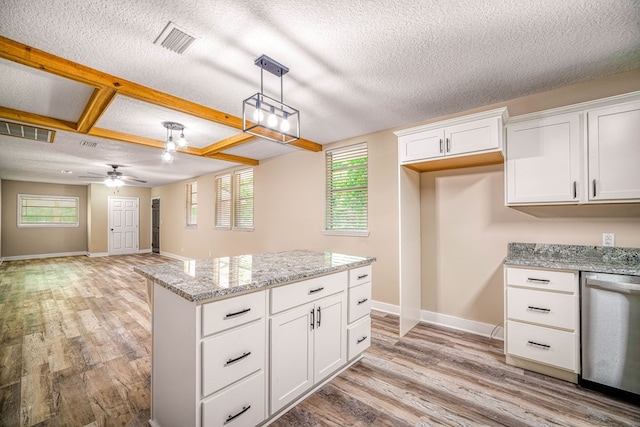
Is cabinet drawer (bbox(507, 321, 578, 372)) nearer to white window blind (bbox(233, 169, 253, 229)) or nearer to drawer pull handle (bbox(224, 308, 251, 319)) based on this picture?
drawer pull handle (bbox(224, 308, 251, 319))

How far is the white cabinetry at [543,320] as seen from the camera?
214cm

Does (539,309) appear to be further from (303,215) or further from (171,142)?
(171,142)

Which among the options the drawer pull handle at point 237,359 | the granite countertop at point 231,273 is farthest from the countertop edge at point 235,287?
the drawer pull handle at point 237,359

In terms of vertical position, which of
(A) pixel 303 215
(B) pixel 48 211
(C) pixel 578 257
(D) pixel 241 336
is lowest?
(D) pixel 241 336

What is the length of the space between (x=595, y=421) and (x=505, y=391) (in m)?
0.48

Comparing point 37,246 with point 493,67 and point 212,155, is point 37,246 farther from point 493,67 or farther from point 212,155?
point 493,67

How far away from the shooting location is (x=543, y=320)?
7.39 ft

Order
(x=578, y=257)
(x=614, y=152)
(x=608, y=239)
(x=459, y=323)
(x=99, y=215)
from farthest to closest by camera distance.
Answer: (x=99, y=215)
(x=459, y=323)
(x=578, y=257)
(x=608, y=239)
(x=614, y=152)

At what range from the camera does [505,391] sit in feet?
6.79

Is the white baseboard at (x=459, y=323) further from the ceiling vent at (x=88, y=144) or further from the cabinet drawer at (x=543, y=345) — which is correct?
the ceiling vent at (x=88, y=144)

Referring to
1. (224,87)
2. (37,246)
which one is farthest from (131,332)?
(37,246)

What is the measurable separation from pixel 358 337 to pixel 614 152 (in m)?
2.57

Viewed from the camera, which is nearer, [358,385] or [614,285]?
[614,285]

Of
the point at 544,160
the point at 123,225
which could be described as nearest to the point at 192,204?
the point at 123,225
